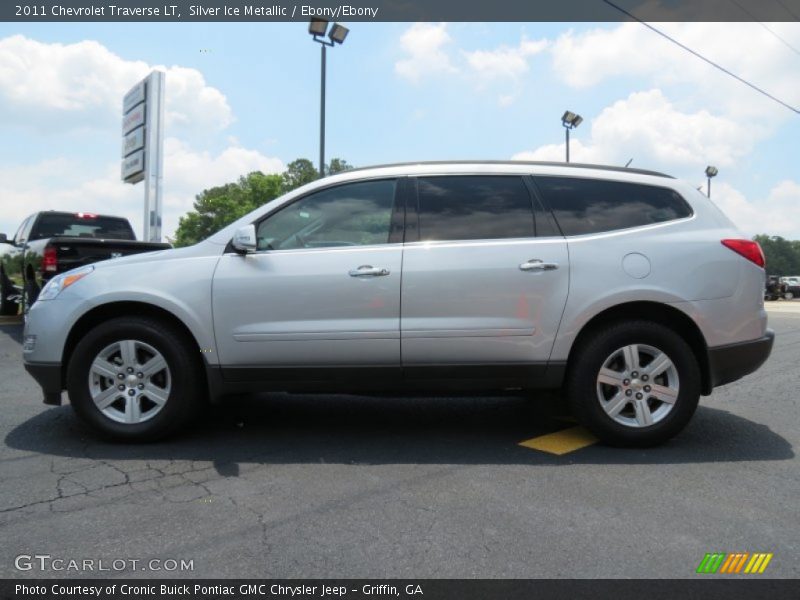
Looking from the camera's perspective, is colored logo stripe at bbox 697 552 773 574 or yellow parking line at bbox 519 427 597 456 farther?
yellow parking line at bbox 519 427 597 456

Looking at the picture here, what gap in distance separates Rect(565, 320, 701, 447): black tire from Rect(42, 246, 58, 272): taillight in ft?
22.4

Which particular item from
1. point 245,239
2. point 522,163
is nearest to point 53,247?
point 245,239

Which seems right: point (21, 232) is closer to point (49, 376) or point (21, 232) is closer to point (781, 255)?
point (49, 376)

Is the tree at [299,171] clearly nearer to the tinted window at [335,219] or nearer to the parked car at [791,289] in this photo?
the parked car at [791,289]

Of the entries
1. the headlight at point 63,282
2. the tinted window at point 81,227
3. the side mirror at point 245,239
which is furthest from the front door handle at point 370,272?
the tinted window at point 81,227

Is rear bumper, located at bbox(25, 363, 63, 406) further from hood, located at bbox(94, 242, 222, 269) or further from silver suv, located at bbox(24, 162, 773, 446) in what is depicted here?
hood, located at bbox(94, 242, 222, 269)

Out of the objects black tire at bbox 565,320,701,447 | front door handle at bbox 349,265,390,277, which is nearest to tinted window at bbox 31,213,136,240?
front door handle at bbox 349,265,390,277

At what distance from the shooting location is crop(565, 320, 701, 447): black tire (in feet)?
13.2

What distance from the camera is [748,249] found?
13.6ft

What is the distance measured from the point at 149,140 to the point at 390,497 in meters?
22.8

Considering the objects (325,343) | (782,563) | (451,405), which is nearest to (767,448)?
(782,563)

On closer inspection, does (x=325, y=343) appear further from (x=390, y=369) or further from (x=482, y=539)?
(x=482, y=539)
